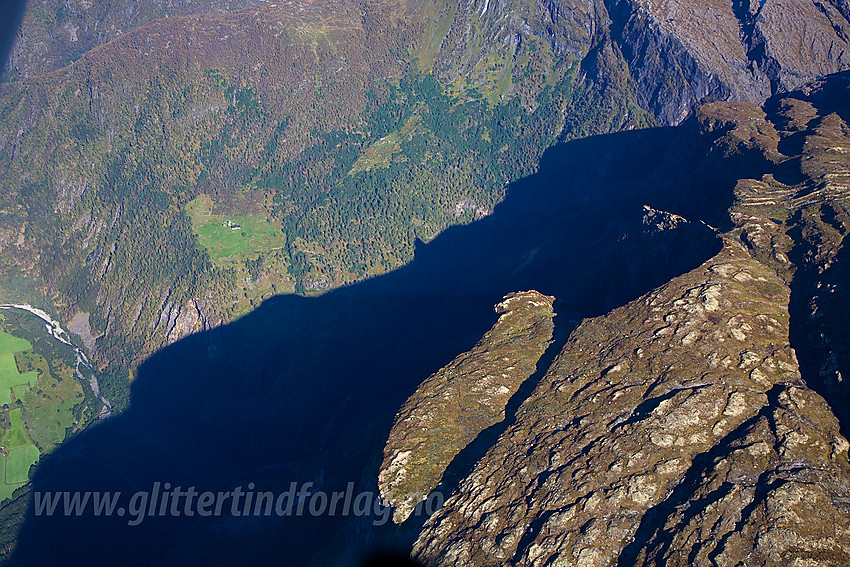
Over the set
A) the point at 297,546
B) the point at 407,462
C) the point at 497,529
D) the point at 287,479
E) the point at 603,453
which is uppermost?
the point at 603,453

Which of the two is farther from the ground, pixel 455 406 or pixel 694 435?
pixel 694 435

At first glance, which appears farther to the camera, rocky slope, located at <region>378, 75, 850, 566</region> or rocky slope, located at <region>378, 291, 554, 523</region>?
rocky slope, located at <region>378, 291, 554, 523</region>

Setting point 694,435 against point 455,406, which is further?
point 455,406

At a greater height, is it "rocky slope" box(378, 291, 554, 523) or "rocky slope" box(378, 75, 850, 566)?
"rocky slope" box(378, 75, 850, 566)

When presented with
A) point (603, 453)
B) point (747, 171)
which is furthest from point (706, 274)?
point (747, 171)

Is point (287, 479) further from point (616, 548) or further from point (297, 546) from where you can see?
point (616, 548)

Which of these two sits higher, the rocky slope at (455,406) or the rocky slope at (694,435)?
the rocky slope at (694,435)

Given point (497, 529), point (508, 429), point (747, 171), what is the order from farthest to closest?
point (747, 171) < point (508, 429) < point (497, 529)

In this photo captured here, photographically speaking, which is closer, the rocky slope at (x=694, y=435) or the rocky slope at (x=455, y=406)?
the rocky slope at (x=694, y=435)
